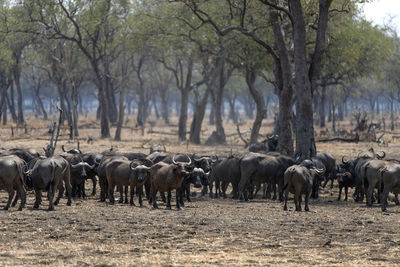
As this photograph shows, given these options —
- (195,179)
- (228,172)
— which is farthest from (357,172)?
(195,179)

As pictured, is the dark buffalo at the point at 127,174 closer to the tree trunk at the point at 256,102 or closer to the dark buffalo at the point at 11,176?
the dark buffalo at the point at 11,176

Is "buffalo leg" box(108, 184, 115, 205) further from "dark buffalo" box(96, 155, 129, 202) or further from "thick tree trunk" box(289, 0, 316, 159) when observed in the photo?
"thick tree trunk" box(289, 0, 316, 159)

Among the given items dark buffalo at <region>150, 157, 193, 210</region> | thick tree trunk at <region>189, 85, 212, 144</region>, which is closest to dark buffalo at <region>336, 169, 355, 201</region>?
dark buffalo at <region>150, 157, 193, 210</region>

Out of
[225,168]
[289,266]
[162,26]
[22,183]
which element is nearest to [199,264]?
[289,266]

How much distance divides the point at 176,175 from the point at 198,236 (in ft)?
13.4

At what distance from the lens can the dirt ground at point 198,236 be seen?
1006 centimetres

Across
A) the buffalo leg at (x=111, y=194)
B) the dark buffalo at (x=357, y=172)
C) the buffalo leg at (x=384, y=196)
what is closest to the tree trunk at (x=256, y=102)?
the dark buffalo at (x=357, y=172)

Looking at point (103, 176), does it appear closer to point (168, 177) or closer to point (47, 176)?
point (168, 177)

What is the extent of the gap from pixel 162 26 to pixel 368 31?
11872mm

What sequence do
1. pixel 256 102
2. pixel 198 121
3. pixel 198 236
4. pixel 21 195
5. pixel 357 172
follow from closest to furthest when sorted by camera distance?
1. pixel 198 236
2. pixel 21 195
3. pixel 357 172
4. pixel 256 102
5. pixel 198 121

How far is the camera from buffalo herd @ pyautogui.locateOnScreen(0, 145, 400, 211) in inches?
598

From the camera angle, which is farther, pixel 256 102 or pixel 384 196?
pixel 256 102

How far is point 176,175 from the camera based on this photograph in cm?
1592

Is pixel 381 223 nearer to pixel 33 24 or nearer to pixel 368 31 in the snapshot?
pixel 368 31
